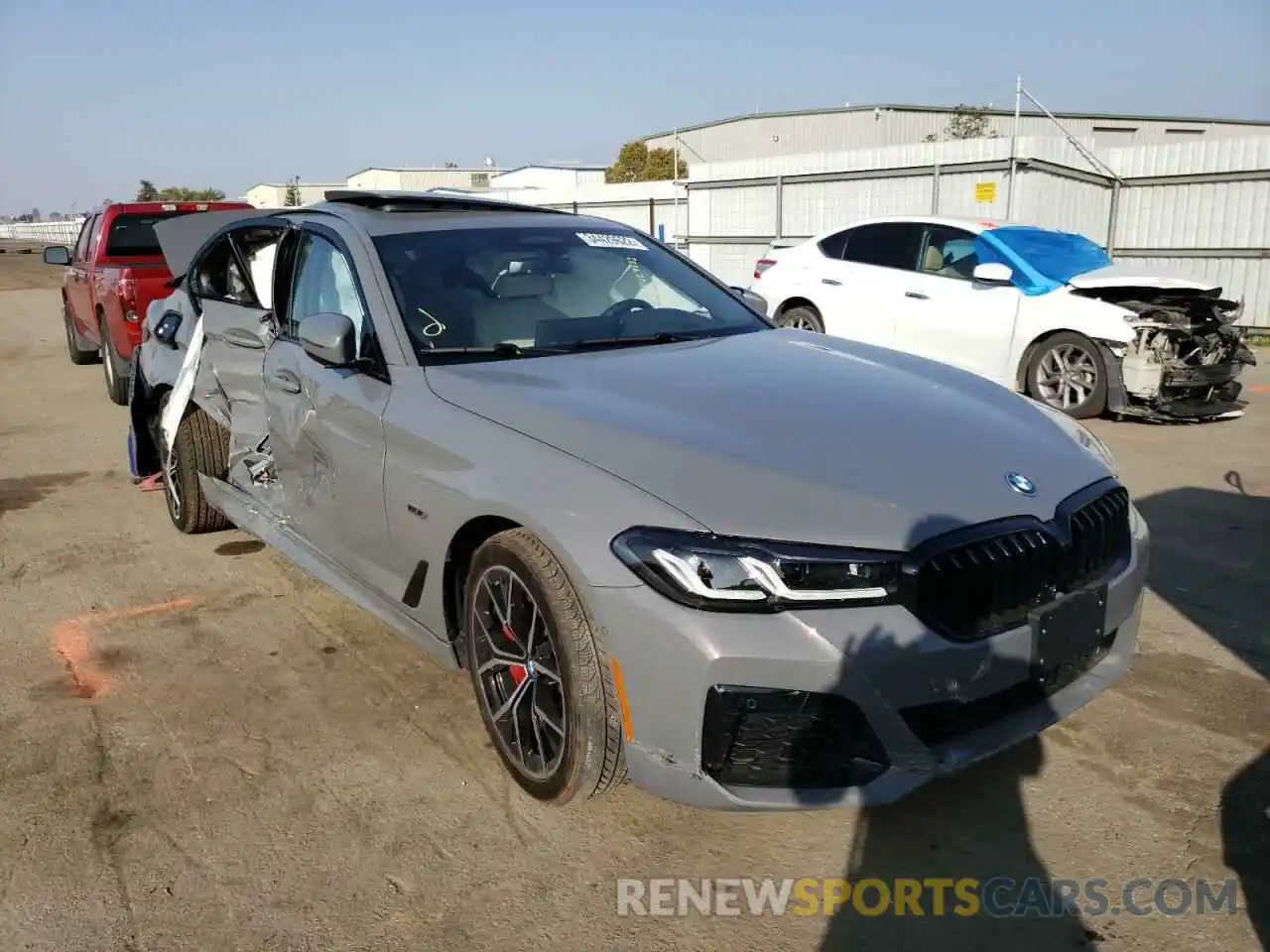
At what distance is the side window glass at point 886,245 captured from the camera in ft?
30.8

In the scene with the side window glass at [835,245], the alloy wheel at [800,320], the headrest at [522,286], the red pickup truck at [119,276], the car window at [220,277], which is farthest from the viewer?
the alloy wheel at [800,320]

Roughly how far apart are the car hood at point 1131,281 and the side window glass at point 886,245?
1.50 meters

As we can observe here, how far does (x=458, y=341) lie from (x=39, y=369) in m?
11.0

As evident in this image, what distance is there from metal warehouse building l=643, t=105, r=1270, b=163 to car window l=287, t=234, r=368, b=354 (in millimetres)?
41634

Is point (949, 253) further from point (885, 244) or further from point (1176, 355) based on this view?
point (1176, 355)

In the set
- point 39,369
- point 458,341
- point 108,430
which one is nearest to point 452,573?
point 458,341

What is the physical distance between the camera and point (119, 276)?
8930 millimetres

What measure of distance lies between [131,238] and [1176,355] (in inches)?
360

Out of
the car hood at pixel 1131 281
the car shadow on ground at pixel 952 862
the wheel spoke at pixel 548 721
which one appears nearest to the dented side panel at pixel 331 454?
the wheel spoke at pixel 548 721

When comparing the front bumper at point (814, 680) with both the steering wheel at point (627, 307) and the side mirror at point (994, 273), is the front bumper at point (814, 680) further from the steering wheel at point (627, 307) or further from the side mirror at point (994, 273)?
the side mirror at point (994, 273)

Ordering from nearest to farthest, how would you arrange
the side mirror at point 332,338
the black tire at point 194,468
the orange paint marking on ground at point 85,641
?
1. the side mirror at point 332,338
2. the orange paint marking on ground at point 85,641
3. the black tire at point 194,468

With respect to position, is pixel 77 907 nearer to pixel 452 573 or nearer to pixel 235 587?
pixel 452 573

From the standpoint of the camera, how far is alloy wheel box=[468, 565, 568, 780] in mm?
2775

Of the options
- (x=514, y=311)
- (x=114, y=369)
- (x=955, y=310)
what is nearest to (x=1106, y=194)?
(x=955, y=310)
